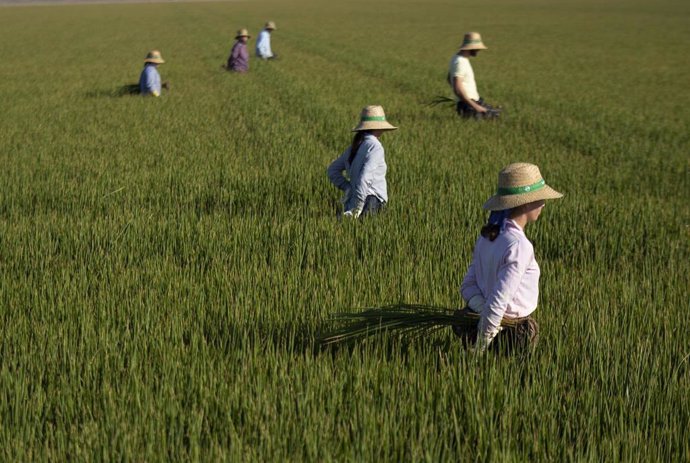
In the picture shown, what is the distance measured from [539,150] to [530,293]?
7.51m

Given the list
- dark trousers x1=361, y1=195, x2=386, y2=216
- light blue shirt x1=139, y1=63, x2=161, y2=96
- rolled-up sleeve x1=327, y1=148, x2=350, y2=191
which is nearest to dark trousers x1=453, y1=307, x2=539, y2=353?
dark trousers x1=361, y1=195, x2=386, y2=216

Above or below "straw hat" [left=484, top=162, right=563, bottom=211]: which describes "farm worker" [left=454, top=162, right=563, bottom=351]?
below

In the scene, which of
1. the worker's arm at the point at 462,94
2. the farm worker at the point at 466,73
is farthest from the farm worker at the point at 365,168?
the worker's arm at the point at 462,94

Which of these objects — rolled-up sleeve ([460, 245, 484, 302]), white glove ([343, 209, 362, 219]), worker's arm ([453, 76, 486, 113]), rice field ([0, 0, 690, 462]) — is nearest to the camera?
rice field ([0, 0, 690, 462])

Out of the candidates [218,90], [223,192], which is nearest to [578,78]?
[218,90]

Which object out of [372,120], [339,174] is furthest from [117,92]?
[372,120]

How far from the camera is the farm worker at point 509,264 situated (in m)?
3.54

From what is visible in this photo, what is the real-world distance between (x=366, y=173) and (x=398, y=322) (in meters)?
2.66

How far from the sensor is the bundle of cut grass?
3.92 metres

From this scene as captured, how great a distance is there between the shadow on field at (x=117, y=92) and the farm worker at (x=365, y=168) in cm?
1137

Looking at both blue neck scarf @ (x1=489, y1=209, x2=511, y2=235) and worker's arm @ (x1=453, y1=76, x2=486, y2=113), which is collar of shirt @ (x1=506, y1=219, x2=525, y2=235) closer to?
blue neck scarf @ (x1=489, y1=209, x2=511, y2=235)

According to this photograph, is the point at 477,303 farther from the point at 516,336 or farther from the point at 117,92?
the point at 117,92

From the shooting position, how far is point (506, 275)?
3523mm

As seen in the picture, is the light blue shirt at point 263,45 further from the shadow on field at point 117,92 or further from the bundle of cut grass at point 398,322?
the bundle of cut grass at point 398,322
